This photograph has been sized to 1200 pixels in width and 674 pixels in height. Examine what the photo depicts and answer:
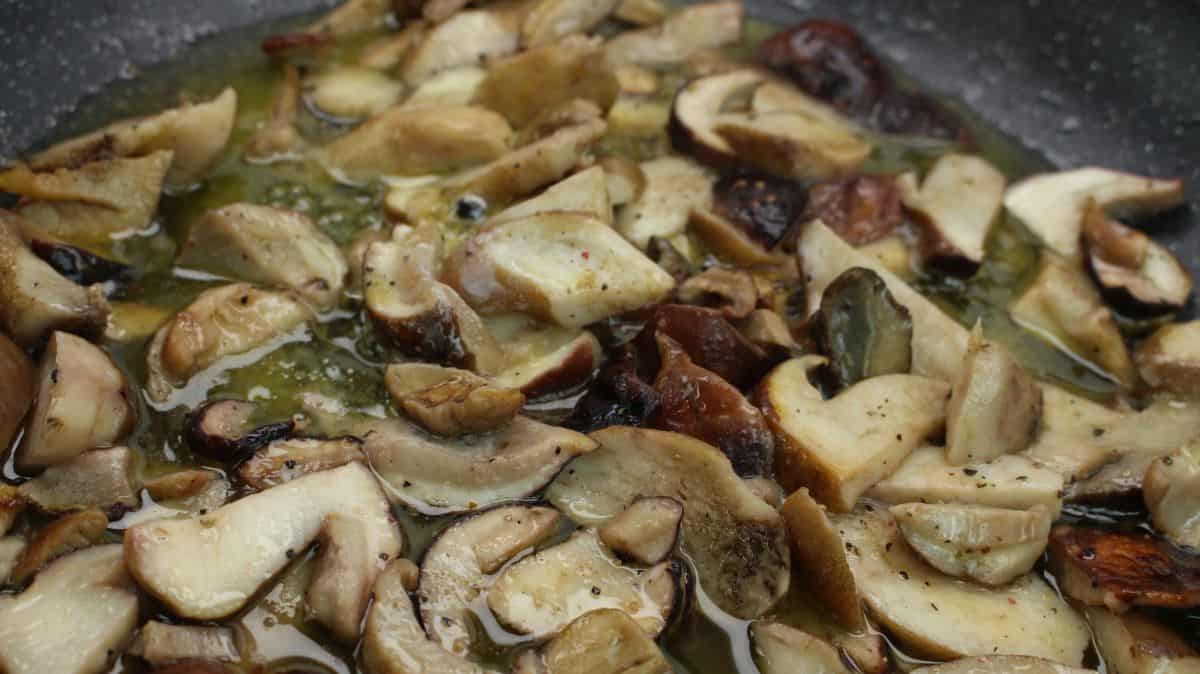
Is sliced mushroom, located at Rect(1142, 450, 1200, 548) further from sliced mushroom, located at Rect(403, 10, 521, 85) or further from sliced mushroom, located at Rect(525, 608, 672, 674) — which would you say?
sliced mushroom, located at Rect(403, 10, 521, 85)

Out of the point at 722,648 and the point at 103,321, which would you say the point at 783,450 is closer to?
the point at 722,648

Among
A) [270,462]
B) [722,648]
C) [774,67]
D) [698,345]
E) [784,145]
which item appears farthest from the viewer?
[774,67]

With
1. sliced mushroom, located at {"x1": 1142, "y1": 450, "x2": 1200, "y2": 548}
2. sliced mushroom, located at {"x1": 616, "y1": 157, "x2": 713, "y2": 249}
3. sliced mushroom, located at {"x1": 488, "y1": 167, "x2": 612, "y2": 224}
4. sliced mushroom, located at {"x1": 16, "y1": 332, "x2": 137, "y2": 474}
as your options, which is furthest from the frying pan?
sliced mushroom, located at {"x1": 488, "y1": 167, "x2": 612, "y2": 224}

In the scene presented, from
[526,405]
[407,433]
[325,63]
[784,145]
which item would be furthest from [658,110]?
[407,433]

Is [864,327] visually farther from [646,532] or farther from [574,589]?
[574,589]

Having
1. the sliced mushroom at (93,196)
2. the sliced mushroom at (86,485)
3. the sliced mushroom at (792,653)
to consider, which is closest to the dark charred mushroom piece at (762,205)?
the sliced mushroom at (792,653)

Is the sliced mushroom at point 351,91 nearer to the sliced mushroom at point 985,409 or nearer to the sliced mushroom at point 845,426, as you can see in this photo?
the sliced mushroom at point 845,426

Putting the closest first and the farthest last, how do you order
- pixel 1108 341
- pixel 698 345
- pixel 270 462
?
pixel 270 462, pixel 698 345, pixel 1108 341
